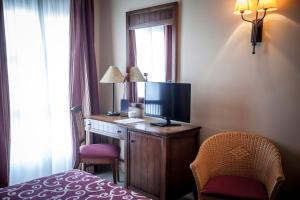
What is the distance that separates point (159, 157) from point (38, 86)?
5.99 ft

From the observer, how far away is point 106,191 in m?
1.99

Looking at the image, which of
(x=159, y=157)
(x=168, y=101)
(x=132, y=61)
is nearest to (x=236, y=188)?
(x=159, y=157)

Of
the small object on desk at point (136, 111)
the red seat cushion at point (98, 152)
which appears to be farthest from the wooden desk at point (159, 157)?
the small object on desk at point (136, 111)

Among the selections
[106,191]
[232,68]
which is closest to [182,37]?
[232,68]

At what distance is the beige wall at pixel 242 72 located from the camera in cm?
246

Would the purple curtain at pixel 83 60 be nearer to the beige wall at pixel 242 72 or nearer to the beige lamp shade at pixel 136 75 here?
the beige lamp shade at pixel 136 75

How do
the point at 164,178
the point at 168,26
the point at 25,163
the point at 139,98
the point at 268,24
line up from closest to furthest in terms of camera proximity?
the point at 268,24, the point at 164,178, the point at 168,26, the point at 25,163, the point at 139,98

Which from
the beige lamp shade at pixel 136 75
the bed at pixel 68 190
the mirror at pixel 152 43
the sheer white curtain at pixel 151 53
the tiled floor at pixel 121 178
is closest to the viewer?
the bed at pixel 68 190

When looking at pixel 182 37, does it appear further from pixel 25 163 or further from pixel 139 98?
pixel 25 163

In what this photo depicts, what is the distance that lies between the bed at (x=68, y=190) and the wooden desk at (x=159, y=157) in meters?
0.81

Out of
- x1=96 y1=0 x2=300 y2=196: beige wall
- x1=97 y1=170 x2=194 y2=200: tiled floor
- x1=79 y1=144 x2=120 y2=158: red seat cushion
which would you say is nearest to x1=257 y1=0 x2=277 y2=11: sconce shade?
x1=96 y1=0 x2=300 y2=196: beige wall

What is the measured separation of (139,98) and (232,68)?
138 centimetres

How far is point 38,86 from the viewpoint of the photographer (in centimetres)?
357

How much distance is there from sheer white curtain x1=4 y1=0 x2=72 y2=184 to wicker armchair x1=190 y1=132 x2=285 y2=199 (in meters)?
2.08
